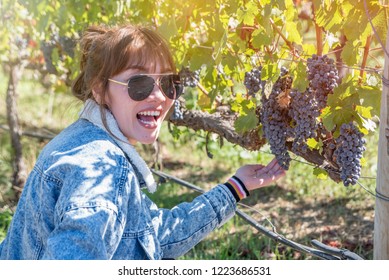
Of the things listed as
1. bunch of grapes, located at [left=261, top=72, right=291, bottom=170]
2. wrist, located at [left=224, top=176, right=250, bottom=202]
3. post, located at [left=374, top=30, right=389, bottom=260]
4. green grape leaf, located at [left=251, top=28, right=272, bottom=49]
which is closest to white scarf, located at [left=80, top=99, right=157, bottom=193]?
wrist, located at [left=224, top=176, right=250, bottom=202]

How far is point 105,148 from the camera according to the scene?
2.20m

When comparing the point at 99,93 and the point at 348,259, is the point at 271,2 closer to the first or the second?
the point at 99,93

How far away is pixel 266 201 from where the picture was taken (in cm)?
598

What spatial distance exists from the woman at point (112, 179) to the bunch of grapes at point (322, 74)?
0.40m

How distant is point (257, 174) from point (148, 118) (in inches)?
19.4

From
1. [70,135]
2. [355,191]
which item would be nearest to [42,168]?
[70,135]

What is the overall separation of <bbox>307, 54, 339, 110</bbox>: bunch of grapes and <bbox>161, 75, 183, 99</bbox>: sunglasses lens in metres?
0.49

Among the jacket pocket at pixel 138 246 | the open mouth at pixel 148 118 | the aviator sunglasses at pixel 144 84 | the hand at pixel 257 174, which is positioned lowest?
the jacket pocket at pixel 138 246

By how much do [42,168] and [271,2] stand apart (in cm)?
100

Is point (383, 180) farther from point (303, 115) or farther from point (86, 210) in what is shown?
point (86, 210)

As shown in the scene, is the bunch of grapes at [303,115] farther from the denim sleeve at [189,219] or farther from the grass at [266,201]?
the grass at [266,201]

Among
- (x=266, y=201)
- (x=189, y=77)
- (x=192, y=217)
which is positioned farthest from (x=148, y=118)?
(x=266, y=201)

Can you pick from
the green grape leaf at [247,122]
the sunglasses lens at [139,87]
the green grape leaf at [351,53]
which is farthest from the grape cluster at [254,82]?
the sunglasses lens at [139,87]

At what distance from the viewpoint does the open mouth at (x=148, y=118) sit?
2.46 metres
